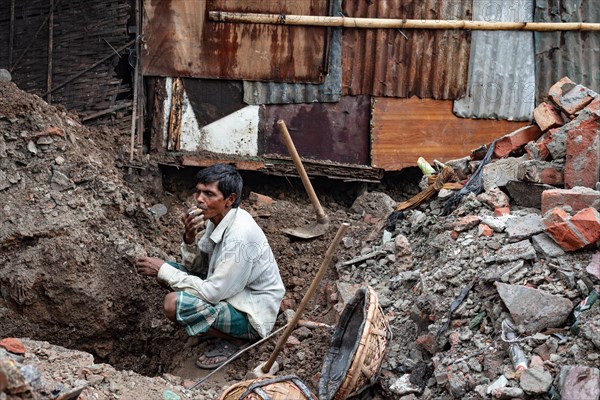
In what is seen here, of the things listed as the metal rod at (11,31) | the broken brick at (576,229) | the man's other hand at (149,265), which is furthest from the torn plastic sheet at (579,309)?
the metal rod at (11,31)

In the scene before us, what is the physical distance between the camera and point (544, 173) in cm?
570

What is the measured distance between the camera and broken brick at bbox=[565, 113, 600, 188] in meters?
5.51

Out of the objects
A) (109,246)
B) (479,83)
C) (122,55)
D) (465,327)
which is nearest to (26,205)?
(109,246)

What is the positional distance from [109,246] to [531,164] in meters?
2.99

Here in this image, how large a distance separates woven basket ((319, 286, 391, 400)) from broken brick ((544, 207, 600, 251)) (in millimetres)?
1119

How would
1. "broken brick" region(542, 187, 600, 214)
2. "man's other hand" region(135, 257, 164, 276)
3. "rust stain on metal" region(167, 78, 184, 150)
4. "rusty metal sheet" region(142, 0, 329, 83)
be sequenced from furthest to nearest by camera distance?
"rust stain on metal" region(167, 78, 184, 150), "rusty metal sheet" region(142, 0, 329, 83), "man's other hand" region(135, 257, 164, 276), "broken brick" region(542, 187, 600, 214)

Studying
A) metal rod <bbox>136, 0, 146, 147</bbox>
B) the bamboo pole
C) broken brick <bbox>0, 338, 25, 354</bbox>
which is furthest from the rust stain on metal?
broken brick <bbox>0, 338, 25, 354</bbox>

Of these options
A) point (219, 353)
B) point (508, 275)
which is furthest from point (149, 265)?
point (508, 275)

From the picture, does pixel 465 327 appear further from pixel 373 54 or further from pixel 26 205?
pixel 373 54

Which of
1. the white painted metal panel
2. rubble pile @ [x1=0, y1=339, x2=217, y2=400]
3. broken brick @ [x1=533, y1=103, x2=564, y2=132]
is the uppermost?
broken brick @ [x1=533, y1=103, x2=564, y2=132]

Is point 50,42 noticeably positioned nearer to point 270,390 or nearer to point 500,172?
point 500,172

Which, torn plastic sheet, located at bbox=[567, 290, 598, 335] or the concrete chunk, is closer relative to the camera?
the concrete chunk

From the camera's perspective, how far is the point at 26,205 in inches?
A: 245

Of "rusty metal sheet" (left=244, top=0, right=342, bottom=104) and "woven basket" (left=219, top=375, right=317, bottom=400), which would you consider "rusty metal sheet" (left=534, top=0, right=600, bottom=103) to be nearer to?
"rusty metal sheet" (left=244, top=0, right=342, bottom=104)
